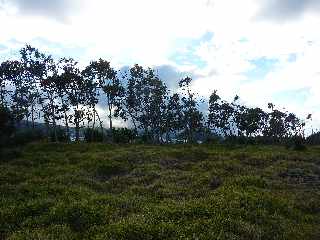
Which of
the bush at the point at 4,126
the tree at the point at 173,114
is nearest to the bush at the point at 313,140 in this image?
the tree at the point at 173,114

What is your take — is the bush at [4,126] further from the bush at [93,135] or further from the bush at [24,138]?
the bush at [93,135]

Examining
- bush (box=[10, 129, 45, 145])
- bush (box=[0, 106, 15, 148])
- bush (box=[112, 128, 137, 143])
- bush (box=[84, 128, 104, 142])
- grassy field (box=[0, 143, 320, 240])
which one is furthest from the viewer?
bush (box=[112, 128, 137, 143])

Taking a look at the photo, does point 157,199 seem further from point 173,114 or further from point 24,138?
point 173,114

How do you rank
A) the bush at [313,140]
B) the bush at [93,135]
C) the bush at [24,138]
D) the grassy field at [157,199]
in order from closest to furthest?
the grassy field at [157,199]
the bush at [24,138]
the bush at [93,135]
the bush at [313,140]

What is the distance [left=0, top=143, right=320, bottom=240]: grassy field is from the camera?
24.5 metres

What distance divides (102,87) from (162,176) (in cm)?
6728

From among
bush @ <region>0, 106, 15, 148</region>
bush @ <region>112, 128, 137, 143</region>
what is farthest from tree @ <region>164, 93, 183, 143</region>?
bush @ <region>0, 106, 15, 148</region>

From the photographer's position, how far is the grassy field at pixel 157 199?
24469 millimetres

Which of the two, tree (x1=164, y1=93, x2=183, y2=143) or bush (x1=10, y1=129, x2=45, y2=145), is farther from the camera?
tree (x1=164, y1=93, x2=183, y2=143)

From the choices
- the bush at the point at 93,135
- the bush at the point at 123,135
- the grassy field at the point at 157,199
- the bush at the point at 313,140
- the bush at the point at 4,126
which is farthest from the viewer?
the bush at the point at 313,140

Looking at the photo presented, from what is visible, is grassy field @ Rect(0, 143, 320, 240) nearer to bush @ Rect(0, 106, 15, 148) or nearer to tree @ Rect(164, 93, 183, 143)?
bush @ Rect(0, 106, 15, 148)

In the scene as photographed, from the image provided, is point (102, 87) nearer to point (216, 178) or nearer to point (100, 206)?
point (216, 178)

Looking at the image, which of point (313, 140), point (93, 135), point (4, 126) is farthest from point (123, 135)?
point (313, 140)

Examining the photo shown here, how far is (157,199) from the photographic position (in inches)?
1328
